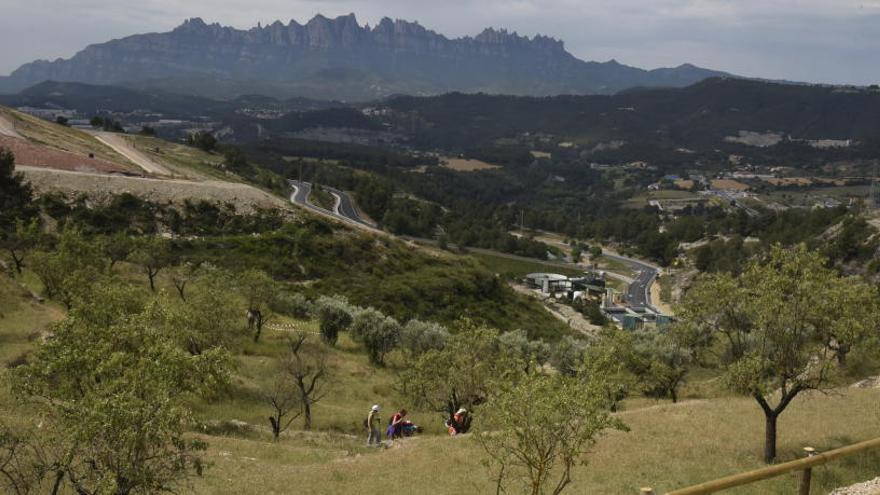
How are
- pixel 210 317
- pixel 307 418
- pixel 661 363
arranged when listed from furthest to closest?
pixel 661 363 < pixel 210 317 < pixel 307 418

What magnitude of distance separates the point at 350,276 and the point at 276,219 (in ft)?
56.0

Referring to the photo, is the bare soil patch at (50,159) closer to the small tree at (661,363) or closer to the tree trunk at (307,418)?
the tree trunk at (307,418)

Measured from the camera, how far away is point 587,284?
479ft

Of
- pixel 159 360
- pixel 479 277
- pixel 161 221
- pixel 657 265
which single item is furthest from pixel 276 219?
pixel 657 265

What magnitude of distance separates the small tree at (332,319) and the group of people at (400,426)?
866 inches

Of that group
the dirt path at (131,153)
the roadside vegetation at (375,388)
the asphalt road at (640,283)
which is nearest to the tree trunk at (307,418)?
the roadside vegetation at (375,388)

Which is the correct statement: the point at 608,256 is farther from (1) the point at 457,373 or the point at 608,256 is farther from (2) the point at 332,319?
(1) the point at 457,373

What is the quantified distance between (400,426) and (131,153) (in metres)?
99.0

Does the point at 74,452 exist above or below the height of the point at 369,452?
above

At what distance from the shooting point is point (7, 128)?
307 ft

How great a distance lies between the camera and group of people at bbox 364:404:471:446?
27.1 m

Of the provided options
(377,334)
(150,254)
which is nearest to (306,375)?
(377,334)

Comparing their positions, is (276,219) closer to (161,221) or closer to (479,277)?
(161,221)

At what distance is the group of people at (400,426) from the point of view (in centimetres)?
2714
